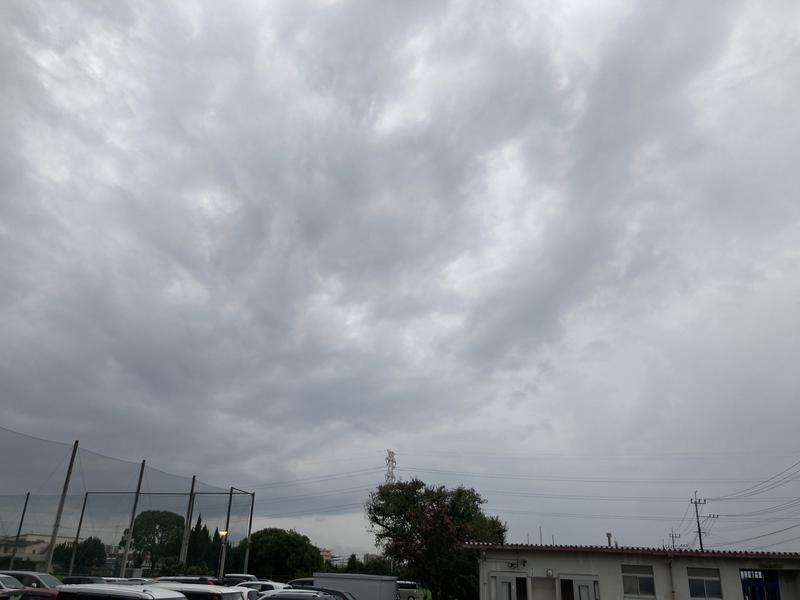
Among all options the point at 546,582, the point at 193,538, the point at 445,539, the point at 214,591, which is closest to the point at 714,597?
the point at 546,582

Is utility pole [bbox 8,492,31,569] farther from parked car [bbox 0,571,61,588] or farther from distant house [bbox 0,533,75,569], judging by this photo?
parked car [bbox 0,571,61,588]

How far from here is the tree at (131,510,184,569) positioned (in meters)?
34.0

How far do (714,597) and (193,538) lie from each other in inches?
1173

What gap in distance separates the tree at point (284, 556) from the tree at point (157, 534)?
22.7m

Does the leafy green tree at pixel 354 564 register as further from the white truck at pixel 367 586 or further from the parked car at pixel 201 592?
the parked car at pixel 201 592

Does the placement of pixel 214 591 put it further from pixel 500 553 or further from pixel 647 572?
pixel 647 572

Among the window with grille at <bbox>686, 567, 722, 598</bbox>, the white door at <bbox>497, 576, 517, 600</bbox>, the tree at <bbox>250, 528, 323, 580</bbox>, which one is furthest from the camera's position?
the tree at <bbox>250, 528, 323, 580</bbox>

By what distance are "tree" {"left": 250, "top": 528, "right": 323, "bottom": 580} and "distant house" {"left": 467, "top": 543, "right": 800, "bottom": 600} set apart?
38.8 metres

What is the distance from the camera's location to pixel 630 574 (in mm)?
21906

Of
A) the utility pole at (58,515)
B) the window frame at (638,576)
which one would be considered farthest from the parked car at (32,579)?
the window frame at (638,576)

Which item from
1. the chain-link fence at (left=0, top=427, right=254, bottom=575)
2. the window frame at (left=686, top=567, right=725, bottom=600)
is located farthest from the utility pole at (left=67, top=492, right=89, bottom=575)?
the window frame at (left=686, top=567, right=725, bottom=600)

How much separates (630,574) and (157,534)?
28092 millimetres

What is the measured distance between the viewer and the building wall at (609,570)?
2072cm

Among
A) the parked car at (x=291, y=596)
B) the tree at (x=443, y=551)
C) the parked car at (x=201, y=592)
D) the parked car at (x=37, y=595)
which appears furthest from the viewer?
the tree at (x=443, y=551)
